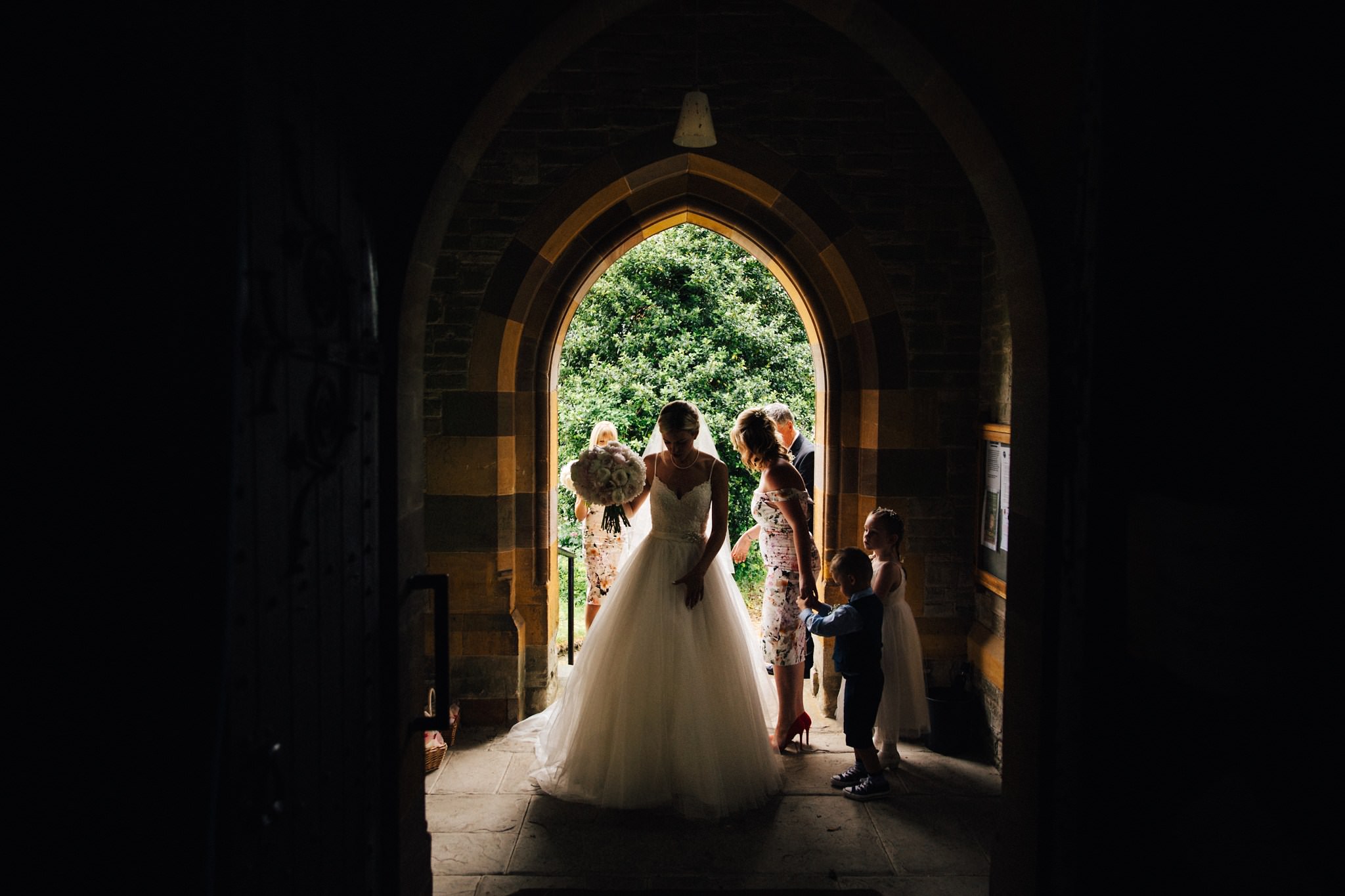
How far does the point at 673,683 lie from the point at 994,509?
6.97 feet

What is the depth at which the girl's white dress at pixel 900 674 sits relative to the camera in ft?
14.7

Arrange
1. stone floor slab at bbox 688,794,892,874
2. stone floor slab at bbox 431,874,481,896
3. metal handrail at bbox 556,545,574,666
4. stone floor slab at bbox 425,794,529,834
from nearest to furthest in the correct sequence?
stone floor slab at bbox 431,874,481,896, stone floor slab at bbox 688,794,892,874, stone floor slab at bbox 425,794,529,834, metal handrail at bbox 556,545,574,666

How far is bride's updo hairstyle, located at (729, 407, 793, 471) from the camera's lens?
4.73m

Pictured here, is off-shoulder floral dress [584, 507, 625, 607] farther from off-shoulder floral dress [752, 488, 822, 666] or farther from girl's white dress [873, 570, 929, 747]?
girl's white dress [873, 570, 929, 747]

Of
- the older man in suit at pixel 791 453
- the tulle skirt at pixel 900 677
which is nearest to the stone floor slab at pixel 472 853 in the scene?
the older man in suit at pixel 791 453

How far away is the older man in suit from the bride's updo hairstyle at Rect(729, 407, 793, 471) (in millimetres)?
198

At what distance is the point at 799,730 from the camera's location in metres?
4.93

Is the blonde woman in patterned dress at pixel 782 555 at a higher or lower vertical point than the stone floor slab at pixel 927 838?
higher

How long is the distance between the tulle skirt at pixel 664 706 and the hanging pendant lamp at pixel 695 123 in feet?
7.00

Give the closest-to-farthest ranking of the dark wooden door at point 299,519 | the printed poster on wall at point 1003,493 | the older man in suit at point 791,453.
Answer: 1. the dark wooden door at point 299,519
2. the printed poster on wall at point 1003,493
3. the older man in suit at point 791,453

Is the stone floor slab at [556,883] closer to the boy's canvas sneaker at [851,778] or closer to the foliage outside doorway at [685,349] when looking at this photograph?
the boy's canvas sneaker at [851,778]

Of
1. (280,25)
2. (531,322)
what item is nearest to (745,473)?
(531,322)

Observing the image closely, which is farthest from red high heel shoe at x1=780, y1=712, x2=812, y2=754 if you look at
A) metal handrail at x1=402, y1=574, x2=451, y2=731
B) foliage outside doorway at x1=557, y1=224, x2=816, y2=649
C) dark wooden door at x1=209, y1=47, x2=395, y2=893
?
foliage outside doorway at x1=557, y1=224, x2=816, y2=649

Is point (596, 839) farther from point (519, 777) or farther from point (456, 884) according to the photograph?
point (519, 777)
